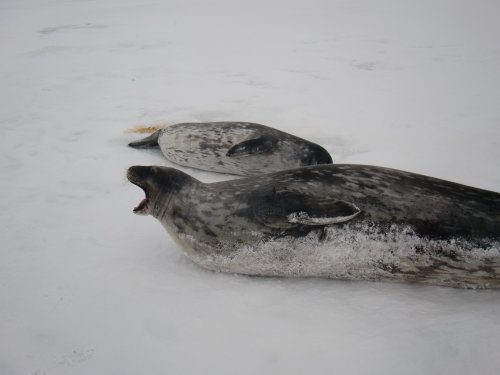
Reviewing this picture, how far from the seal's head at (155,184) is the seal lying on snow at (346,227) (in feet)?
0.24

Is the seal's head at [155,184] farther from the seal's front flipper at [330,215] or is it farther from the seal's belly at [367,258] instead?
the seal's front flipper at [330,215]

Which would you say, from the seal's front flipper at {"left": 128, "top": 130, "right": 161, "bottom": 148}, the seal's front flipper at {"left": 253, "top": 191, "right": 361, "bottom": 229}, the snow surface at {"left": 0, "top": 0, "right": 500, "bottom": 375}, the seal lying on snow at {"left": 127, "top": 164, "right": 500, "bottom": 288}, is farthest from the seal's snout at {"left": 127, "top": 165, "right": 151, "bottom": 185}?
the seal's front flipper at {"left": 128, "top": 130, "right": 161, "bottom": 148}

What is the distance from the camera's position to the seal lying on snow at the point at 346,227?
5.76ft

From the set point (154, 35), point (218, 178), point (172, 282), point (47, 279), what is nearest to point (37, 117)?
point (218, 178)

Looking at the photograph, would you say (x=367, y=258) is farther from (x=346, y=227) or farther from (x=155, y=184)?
(x=155, y=184)

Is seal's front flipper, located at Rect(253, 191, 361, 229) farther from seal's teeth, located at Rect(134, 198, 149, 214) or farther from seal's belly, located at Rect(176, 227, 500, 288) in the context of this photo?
seal's teeth, located at Rect(134, 198, 149, 214)

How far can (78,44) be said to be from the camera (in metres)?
9.48

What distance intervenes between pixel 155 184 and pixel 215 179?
1.13 meters

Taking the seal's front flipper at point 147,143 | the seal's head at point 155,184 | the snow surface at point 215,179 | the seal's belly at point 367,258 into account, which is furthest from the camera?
the seal's front flipper at point 147,143

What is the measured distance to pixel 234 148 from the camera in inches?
134

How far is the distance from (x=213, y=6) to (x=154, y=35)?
5440 mm

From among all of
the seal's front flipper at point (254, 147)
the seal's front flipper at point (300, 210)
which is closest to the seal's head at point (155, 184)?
the seal's front flipper at point (300, 210)

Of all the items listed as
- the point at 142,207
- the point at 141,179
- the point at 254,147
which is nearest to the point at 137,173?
the point at 141,179

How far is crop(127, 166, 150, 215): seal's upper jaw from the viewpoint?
2264 mm
